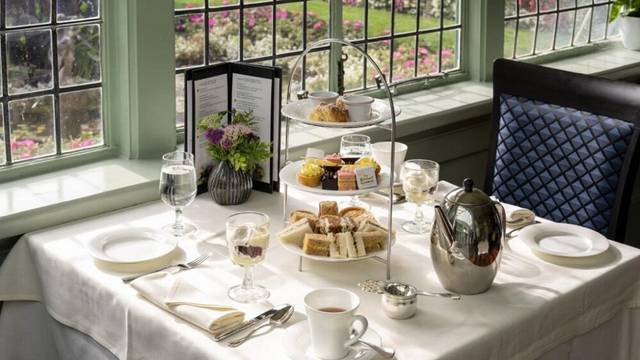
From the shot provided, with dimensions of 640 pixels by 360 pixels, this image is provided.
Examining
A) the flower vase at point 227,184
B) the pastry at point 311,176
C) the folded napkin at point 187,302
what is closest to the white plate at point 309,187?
the pastry at point 311,176

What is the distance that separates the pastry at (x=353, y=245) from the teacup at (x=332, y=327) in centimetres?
33

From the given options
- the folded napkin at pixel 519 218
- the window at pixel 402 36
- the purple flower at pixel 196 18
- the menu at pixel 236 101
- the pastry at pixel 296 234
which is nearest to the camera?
the pastry at pixel 296 234

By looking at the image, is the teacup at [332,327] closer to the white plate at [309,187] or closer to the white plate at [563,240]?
the white plate at [309,187]

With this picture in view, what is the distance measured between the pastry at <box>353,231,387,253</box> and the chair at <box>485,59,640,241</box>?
930 mm

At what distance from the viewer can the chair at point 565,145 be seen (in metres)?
2.82

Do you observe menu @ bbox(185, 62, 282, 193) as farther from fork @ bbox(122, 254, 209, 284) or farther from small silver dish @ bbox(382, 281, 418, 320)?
small silver dish @ bbox(382, 281, 418, 320)

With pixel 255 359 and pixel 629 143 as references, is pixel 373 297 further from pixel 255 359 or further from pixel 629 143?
pixel 629 143

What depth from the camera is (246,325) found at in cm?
192

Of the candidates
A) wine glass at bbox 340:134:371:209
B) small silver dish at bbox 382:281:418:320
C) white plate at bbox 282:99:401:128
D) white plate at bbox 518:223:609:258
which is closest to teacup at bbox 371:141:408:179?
wine glass at bbox 340:134:371:209

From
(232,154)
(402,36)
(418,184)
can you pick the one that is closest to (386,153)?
(418,184)

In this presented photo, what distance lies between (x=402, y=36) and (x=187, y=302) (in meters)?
1.97

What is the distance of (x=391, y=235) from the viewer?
7.36 feet

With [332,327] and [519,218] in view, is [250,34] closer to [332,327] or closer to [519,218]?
[519,218]

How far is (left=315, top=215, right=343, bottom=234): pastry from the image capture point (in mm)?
2246
